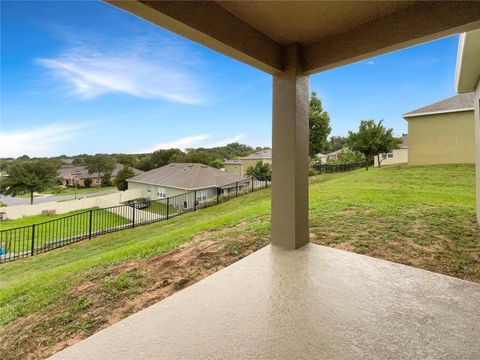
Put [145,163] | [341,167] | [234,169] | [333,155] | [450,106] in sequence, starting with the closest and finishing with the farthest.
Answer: [145,163], [234,169], [450,106], [341,167], [333,155]

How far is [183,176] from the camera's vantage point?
4.02 metres

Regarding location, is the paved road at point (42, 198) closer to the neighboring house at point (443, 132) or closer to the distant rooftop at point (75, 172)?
the distant rooftop at point (75, 172)

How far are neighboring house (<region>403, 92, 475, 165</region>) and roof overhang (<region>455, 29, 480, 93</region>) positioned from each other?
465 cm

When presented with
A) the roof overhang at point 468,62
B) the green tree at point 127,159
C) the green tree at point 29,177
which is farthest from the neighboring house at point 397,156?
the green tree at point 29,177

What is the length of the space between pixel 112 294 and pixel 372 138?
10.1 m

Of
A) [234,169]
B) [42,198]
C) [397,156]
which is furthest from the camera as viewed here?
[397,156]

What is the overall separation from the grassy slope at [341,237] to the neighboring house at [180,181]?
52 centimetres

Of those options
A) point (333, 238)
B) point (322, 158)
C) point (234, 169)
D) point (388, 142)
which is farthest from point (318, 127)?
point (333, 238)

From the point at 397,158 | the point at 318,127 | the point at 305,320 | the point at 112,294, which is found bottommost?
the point at 112,294

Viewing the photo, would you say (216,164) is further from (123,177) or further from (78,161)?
(78,161)

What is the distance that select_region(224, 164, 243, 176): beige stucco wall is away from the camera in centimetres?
543

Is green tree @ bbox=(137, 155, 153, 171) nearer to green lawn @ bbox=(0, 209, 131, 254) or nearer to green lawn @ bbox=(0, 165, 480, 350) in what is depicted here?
green lawn @ bbox=(0, 209, 131, 254)

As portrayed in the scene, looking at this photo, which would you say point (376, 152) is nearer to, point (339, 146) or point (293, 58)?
point (339, 146)

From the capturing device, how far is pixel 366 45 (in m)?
2.01
